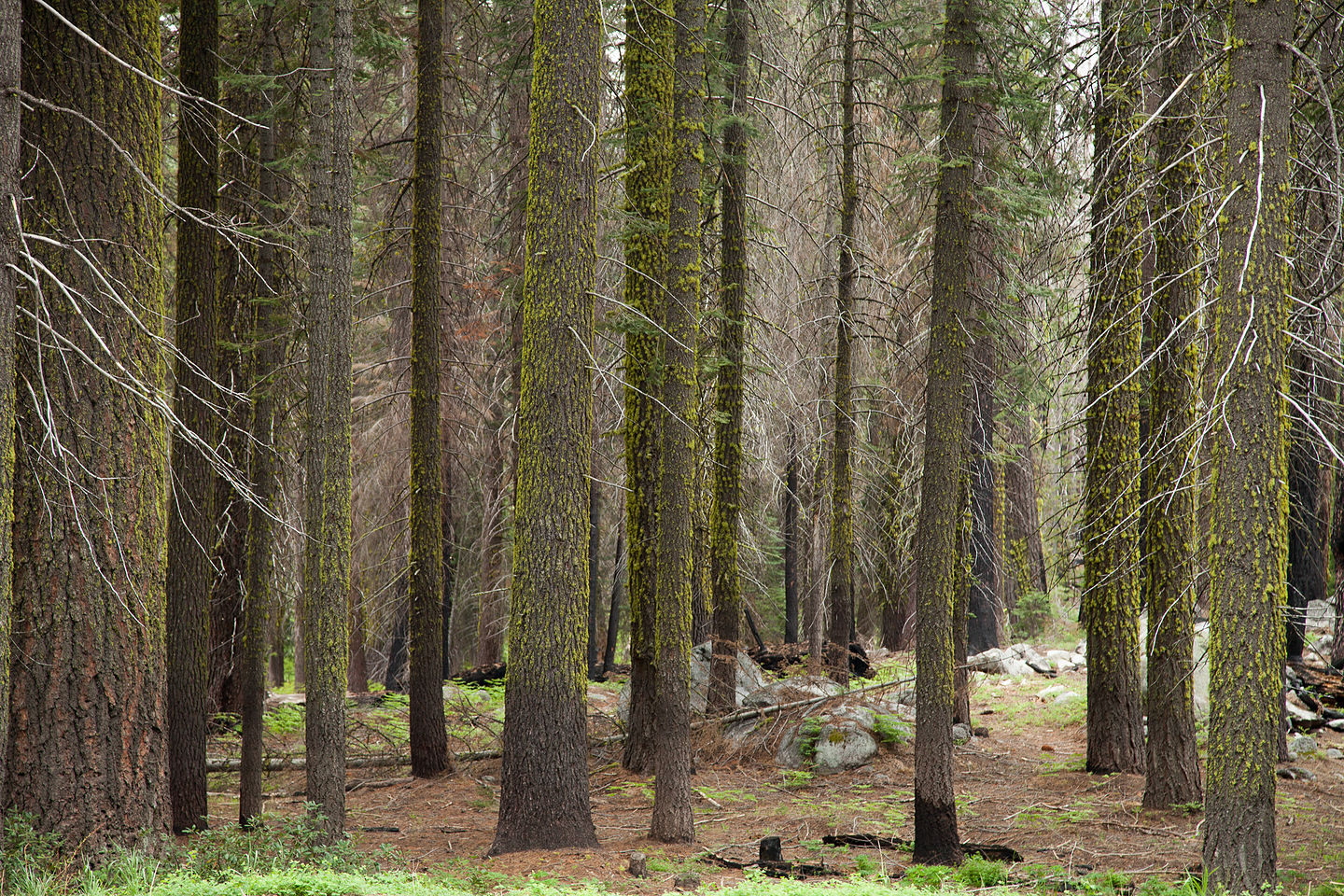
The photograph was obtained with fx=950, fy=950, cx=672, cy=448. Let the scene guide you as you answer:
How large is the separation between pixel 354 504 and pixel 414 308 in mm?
7835

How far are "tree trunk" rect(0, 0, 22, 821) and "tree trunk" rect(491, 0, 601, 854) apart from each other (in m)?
3.52

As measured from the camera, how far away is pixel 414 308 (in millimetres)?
11344


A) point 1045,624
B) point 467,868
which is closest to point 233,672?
point 467,868

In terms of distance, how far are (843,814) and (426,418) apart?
6428 mm

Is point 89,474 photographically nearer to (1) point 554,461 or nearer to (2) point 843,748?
(1) point 554,461

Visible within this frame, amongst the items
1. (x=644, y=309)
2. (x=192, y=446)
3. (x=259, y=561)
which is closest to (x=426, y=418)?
(x=259, y=561)

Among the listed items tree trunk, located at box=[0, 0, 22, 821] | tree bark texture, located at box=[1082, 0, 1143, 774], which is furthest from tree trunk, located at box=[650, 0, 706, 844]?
tree trunk, located at box=[0, 0, 22, 821]

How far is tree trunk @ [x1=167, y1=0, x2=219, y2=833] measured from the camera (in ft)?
28.1

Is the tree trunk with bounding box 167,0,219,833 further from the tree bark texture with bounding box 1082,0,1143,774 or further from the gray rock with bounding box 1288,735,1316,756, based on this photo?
the gray rock with bounding box 1288,735,1316,756

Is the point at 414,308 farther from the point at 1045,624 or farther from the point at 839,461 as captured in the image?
the point at 1045,624

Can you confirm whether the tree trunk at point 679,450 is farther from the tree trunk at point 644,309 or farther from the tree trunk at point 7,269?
the tree trunk at point 7,269

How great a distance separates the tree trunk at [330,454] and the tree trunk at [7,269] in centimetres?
267

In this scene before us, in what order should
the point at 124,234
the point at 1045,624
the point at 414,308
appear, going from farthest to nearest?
1. the point at 1045,624
2. the point at 414,308
3. the point at 124,234

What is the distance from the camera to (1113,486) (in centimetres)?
995
